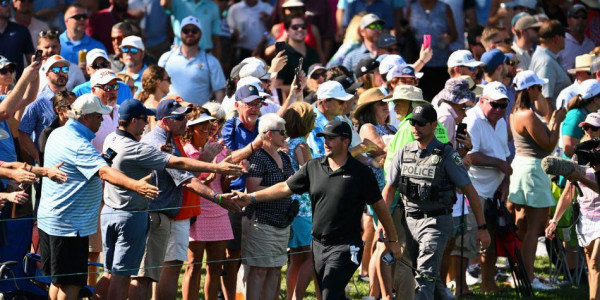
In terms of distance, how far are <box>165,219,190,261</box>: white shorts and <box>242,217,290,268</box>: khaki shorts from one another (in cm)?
55

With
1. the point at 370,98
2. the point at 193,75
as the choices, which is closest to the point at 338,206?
the point at 370,98

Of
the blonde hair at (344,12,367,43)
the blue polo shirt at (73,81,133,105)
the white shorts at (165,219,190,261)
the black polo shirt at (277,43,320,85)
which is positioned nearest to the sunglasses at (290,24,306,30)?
the black polo shirt at (277,43,320,85)

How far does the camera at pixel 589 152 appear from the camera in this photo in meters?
10.1

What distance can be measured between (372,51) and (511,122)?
9.22 feet

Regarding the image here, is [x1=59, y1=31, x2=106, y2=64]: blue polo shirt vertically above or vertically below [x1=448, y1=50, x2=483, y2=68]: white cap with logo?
above

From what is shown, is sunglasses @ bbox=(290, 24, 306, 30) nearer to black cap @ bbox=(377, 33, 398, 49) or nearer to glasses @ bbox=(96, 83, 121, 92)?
black cap @ bbox=(377, 33, 398, 49)

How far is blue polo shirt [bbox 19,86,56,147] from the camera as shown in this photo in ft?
34.2

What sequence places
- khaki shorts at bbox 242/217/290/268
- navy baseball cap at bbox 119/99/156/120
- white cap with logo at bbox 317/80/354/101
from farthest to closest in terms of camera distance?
white cap with logo at bbox 317/80/354/101 < khaki shorts at bbox 242/217/290/268 < navy baseball cap at bbox 119/99/156/120

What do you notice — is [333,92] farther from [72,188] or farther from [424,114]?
[72,188]

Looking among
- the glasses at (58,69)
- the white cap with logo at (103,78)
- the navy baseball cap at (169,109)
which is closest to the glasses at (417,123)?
the navy baseball cap at (169,109)

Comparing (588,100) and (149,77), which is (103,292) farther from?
(588,100)

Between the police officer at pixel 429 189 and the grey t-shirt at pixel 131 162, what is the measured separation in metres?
2.09

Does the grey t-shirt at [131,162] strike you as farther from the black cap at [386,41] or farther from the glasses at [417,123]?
the black cap at [386,41]

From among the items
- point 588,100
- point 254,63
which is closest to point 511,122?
point 588,100
